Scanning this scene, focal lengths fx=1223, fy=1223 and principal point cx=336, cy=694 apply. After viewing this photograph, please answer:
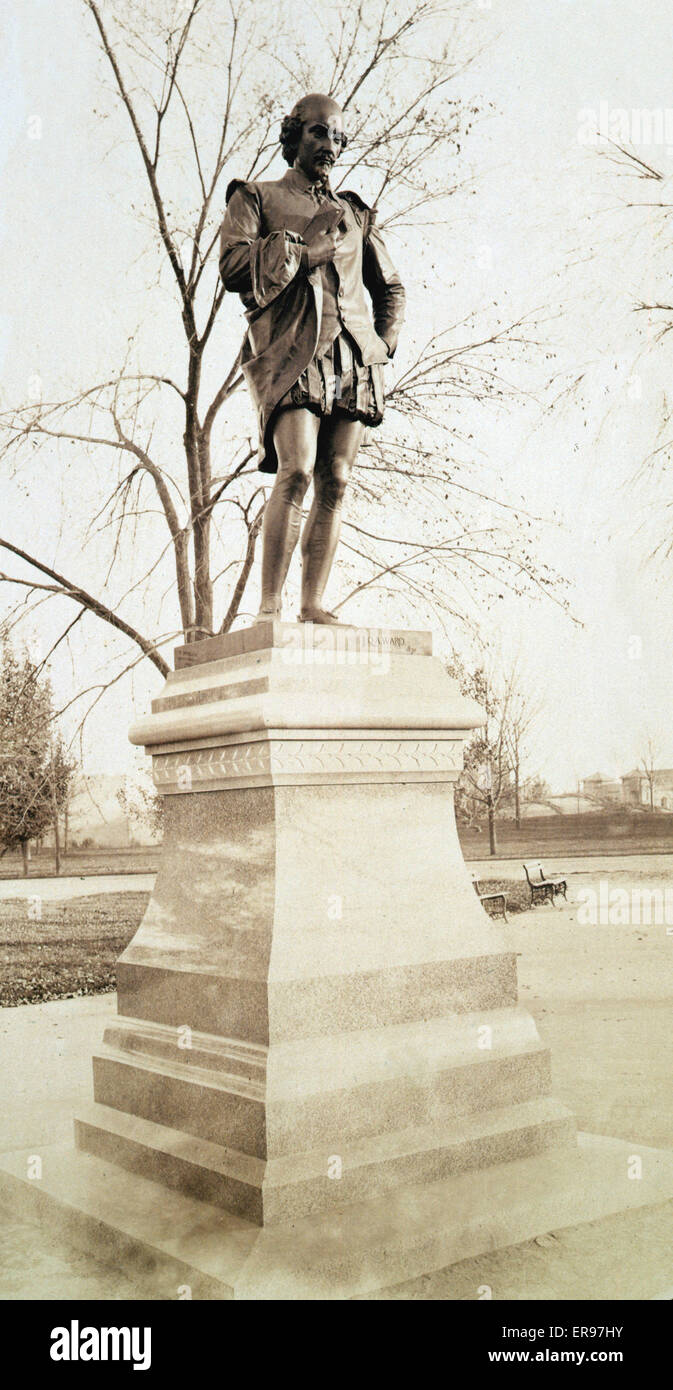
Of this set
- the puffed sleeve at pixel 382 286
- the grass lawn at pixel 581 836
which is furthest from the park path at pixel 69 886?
the puffed sleeve at pixel 382 286

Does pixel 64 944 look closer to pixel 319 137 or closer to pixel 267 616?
pixel 267 616

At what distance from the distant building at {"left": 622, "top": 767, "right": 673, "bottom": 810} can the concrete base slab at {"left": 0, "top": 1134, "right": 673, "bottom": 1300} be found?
34.0 feet

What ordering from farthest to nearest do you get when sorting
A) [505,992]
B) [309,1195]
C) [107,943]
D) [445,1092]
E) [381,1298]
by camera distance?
[107,943] → [505,992] → [445,1092] → [309,1195] → [381,1298]

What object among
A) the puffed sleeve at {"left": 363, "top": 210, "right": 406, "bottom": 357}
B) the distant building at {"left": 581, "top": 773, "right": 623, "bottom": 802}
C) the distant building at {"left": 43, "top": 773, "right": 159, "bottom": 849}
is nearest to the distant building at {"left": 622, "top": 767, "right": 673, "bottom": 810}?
the distant building at {"left": 581, "top": 773, "right": 623, "bottom": 802}

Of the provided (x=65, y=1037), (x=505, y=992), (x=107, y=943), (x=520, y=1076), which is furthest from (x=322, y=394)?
(x=107, y=943)

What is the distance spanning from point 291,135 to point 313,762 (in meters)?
2.22

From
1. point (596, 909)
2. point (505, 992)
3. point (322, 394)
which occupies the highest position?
point (322, 394)

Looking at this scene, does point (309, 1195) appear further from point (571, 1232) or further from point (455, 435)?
point (455, 435)

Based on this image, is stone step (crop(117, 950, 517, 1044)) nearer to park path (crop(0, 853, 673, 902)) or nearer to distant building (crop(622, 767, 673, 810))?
park path (crop(0, 853, 673, 902))

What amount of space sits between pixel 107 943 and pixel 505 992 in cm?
814

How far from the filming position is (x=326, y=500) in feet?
14.5

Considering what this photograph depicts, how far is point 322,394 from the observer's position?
422cm

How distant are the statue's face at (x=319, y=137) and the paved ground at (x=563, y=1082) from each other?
11.5ft

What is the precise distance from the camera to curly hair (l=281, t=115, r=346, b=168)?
13.9ft
